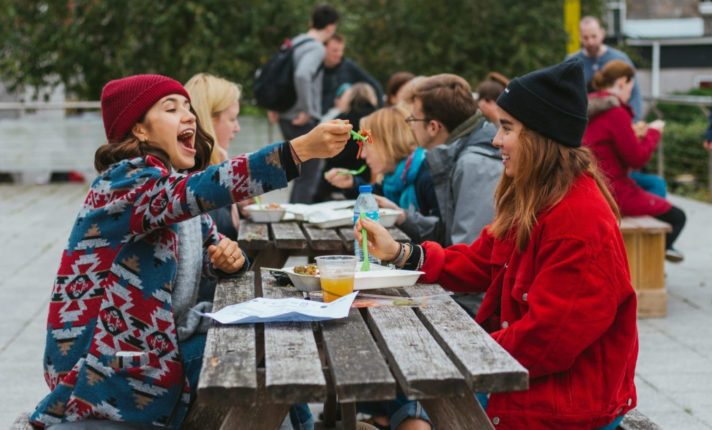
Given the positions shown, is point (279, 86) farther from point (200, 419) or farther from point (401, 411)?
point (200, 419)

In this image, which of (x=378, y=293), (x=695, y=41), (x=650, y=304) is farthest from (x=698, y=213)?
(x=695, y=41)

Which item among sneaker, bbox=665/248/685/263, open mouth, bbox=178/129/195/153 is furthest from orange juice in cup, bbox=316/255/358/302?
sneaker, bbox=665/248/685/263

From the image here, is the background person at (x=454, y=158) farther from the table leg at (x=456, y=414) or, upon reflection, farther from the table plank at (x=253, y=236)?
the table leg at (x=456, y=414)

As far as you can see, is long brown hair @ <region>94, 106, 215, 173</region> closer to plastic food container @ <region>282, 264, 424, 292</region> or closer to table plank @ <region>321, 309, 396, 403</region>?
plastic food container @ <region>282, 264, 424, 292</region>

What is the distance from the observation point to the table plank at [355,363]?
2.46 meters

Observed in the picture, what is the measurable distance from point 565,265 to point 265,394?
102cm

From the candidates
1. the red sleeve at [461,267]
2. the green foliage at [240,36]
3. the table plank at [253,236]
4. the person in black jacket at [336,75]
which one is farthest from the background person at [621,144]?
the green foliage at [240,36]

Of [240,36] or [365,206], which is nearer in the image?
[365,206]

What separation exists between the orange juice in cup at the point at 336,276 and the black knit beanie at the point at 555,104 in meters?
0.70

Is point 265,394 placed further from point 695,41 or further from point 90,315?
point 695,41

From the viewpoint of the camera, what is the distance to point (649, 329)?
22.0ft

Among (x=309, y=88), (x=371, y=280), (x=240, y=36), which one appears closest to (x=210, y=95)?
(x=371, y=280)

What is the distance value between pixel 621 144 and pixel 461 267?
138 inches

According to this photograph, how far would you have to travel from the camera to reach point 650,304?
278 inches
